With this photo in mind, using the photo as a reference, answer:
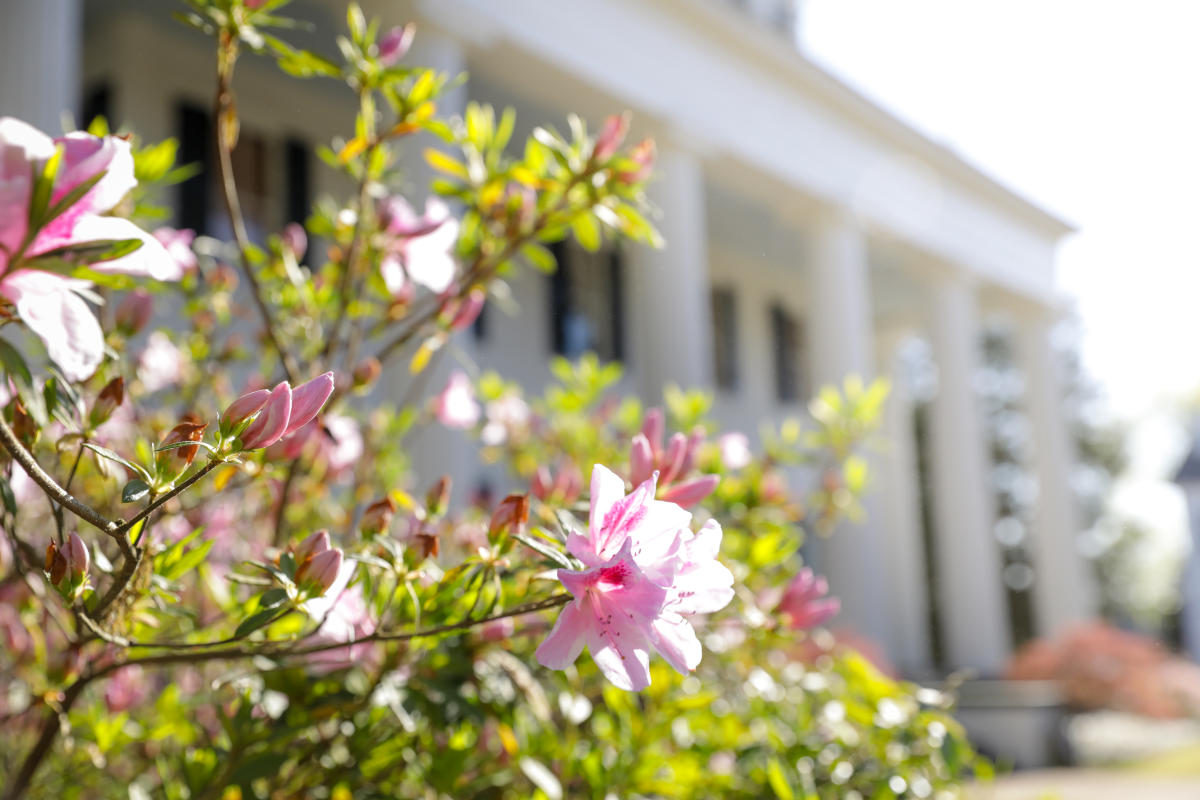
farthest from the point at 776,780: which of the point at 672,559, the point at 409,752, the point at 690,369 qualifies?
the point at 690,369

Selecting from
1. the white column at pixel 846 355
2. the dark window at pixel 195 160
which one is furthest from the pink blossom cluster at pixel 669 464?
the white column at pixel 846 355

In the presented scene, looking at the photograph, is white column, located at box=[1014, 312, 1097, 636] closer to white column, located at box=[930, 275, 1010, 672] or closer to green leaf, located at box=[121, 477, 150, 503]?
white column, located at box=[930, 275, 1010, 672]

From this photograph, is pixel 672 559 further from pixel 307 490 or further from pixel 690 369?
pixel 690 369

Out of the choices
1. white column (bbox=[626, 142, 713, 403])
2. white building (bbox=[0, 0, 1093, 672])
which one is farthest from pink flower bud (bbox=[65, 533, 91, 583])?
white column (bbox=[626, 142, 713, 403])

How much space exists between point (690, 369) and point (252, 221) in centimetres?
395

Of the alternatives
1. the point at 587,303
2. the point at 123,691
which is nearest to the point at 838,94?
the point at 587,303

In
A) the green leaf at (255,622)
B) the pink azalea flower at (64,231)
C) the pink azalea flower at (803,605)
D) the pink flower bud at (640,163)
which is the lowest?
the pink azalea flower at (803,605)

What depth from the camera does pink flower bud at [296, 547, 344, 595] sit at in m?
1.07

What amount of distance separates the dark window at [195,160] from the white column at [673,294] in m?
3.62

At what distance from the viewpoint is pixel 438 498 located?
1.38 m

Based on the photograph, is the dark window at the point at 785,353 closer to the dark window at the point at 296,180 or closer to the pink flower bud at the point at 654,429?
the dark window at the point at 296,180

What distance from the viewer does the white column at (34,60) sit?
5.16m

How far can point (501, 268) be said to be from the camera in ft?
6.36

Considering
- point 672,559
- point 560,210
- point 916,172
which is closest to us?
point 672,559
